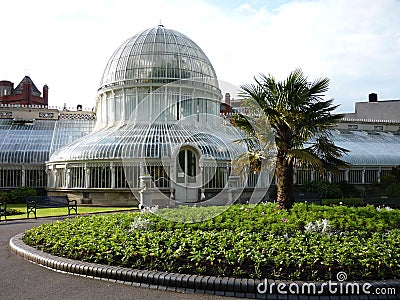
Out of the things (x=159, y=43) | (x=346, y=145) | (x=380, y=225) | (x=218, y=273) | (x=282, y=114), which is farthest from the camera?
(x=346, y=145)

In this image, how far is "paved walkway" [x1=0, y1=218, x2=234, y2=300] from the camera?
294 inches

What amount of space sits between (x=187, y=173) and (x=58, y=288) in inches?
870

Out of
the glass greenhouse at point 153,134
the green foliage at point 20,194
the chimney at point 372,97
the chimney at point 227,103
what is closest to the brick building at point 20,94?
the chimney at point 227,103

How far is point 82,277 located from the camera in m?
8.71

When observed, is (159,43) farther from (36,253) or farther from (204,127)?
(36,253)

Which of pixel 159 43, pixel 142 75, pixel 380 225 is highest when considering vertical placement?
pixel 159 43

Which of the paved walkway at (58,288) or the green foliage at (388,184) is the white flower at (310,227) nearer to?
the paved walkway at (58,288)

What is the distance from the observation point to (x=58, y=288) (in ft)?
26.1

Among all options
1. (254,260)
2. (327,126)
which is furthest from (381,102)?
(254,260)

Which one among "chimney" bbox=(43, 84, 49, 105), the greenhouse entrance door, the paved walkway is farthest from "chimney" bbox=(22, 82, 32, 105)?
the paved walkway

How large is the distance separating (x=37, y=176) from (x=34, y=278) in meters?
28.7

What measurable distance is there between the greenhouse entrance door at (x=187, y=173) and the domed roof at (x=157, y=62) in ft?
25.9

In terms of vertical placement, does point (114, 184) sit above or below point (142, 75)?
below

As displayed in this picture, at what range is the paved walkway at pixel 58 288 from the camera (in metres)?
7.46
